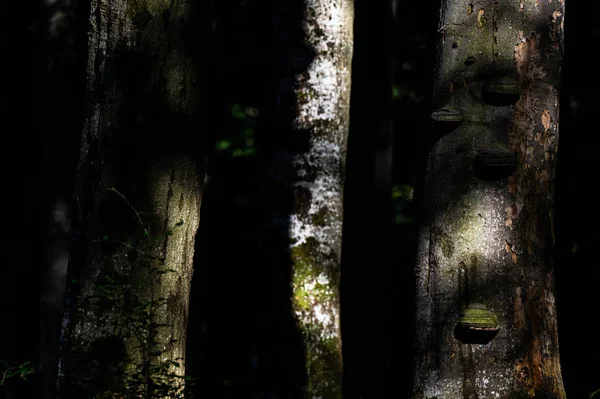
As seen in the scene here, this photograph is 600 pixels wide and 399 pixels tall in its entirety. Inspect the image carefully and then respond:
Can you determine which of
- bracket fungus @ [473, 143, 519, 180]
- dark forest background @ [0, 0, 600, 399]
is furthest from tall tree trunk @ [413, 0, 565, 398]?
dark forest background @ [0, 0, 600, 399]

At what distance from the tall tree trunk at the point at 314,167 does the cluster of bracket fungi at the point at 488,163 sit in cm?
245

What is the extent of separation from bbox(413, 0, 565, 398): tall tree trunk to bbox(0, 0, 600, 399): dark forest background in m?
5.97

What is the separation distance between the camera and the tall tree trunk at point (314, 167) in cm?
555

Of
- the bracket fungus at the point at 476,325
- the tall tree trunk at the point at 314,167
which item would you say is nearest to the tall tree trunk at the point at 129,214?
the bracket fungus at the point at 476,325

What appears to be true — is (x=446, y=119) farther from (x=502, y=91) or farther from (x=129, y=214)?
(x=129, y=214)

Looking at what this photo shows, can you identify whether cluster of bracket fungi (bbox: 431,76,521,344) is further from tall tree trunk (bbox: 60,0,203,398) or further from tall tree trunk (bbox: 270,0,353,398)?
tall tree trunk (bbox: 270,0,353,398)

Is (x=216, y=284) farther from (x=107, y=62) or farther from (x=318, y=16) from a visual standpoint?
(x=107, y=62)

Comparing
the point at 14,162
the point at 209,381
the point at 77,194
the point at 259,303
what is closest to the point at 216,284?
the point at 209,381

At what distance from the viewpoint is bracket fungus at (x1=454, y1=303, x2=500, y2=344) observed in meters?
3.14

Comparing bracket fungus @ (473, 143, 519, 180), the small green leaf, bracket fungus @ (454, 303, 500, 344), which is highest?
the small green leaf

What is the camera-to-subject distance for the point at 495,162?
3.21 metres

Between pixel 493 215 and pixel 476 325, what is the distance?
0.50 meters

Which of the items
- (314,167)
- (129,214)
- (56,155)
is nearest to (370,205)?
(56,155)

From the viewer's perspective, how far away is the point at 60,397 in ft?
12.3
